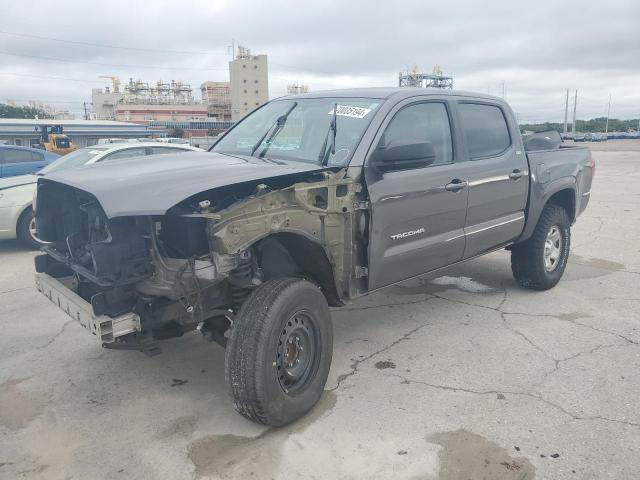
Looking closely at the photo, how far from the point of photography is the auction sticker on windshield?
3.83 metres

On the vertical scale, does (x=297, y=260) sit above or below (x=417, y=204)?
below

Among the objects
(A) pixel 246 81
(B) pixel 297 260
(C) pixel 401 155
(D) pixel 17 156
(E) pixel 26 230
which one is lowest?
(E) pixel 26 230

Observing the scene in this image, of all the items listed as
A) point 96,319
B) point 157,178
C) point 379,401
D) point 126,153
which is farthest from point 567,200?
point 126,153

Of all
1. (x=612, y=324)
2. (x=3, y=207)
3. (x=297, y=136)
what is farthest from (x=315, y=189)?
(x=3, y=207)

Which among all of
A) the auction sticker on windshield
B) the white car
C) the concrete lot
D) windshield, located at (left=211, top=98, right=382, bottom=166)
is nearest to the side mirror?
A: windshield, located at (left=211, top=98, right=382, bottom=166)

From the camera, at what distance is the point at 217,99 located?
11719cm

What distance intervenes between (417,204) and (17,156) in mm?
9639

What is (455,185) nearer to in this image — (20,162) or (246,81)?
(20,162)

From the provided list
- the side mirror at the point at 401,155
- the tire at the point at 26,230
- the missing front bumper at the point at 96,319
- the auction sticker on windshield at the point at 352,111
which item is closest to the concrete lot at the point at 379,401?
the missing front bumper at the point at 96,319

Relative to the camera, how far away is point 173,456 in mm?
2877

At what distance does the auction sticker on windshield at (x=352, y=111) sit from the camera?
3.83 meters

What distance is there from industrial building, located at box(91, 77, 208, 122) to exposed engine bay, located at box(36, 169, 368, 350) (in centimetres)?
10054

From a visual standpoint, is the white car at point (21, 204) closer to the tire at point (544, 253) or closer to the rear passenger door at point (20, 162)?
the rear passenger door at point (20, 162)

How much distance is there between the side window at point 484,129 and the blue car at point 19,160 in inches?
353
